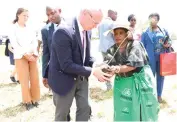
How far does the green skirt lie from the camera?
11.8ft

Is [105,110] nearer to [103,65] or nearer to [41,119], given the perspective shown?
[41,119]

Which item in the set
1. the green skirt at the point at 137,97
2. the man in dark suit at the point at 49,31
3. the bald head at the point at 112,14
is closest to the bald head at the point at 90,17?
the green skirt at the point at 137,97

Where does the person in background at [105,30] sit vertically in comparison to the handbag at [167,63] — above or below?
above

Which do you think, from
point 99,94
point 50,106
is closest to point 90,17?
point 50,106

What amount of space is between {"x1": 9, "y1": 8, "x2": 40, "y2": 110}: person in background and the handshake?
2.61 metres

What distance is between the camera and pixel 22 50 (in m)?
5.78

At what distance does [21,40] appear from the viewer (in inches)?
226

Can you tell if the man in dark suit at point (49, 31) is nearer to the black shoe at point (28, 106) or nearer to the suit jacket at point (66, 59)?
the suit jacket at point (66, 59)

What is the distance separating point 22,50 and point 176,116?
2959 millimetres

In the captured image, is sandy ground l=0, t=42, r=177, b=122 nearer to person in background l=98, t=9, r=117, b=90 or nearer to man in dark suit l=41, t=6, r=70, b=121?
person in background l=98, t=9, r=117, b=90

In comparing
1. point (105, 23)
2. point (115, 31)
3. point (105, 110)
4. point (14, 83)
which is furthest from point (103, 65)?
point (14, 83)

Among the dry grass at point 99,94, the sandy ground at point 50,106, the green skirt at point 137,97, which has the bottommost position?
the sandy ground at point 50,106

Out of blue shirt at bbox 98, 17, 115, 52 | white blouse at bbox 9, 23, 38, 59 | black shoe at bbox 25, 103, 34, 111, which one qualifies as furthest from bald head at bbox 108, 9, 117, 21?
black shoe at bbox 25, 103, 34, 111

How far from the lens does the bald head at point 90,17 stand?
325 cm
